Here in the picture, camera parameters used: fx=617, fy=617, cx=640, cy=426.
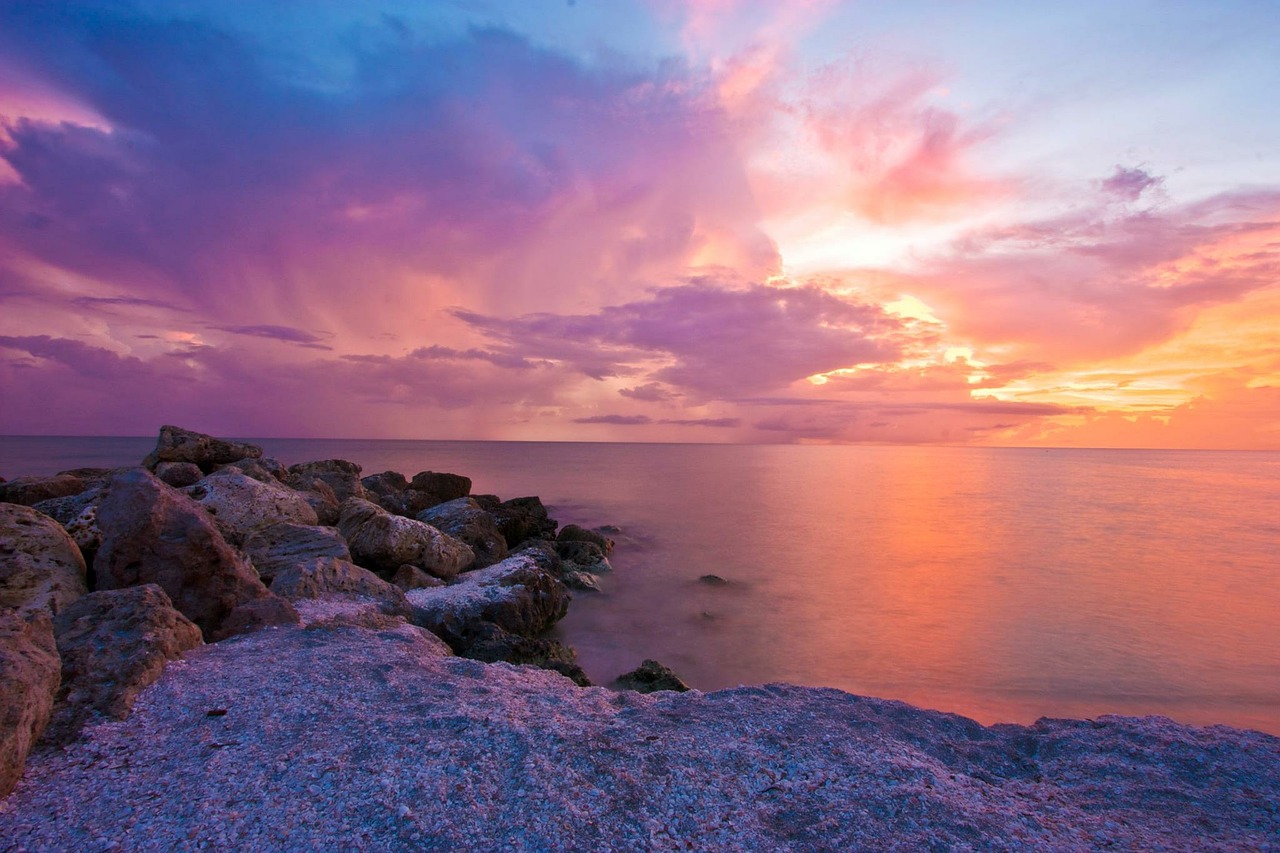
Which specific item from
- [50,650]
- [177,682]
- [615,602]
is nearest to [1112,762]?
[177,682]

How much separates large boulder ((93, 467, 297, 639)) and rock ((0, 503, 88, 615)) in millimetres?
283

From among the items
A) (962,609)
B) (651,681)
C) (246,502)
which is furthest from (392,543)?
(962,609)

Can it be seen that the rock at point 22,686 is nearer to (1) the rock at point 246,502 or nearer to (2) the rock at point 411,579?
(1) the rock at point 246,502

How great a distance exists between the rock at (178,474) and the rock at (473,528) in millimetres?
4864

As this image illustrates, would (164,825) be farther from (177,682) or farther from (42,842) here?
(177,682)

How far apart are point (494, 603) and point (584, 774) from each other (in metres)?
6.44

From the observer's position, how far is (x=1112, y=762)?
5.00 meters

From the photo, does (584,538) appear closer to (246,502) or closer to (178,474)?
(246,502)

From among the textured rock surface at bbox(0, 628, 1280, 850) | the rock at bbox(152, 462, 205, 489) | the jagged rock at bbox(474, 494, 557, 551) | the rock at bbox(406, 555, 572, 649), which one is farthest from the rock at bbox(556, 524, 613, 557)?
the textured rock surface at bbox(0, 628, 1280, 850)

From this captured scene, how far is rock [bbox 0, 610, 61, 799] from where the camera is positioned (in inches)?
138

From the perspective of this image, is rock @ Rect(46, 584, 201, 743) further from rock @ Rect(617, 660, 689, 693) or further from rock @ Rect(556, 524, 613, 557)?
rock @ Rect(556, 524, 613, 557)

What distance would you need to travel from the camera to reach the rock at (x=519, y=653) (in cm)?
791

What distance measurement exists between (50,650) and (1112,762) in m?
8.05

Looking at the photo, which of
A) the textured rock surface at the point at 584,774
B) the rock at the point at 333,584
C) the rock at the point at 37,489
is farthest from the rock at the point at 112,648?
the rock at the point at 37,489
